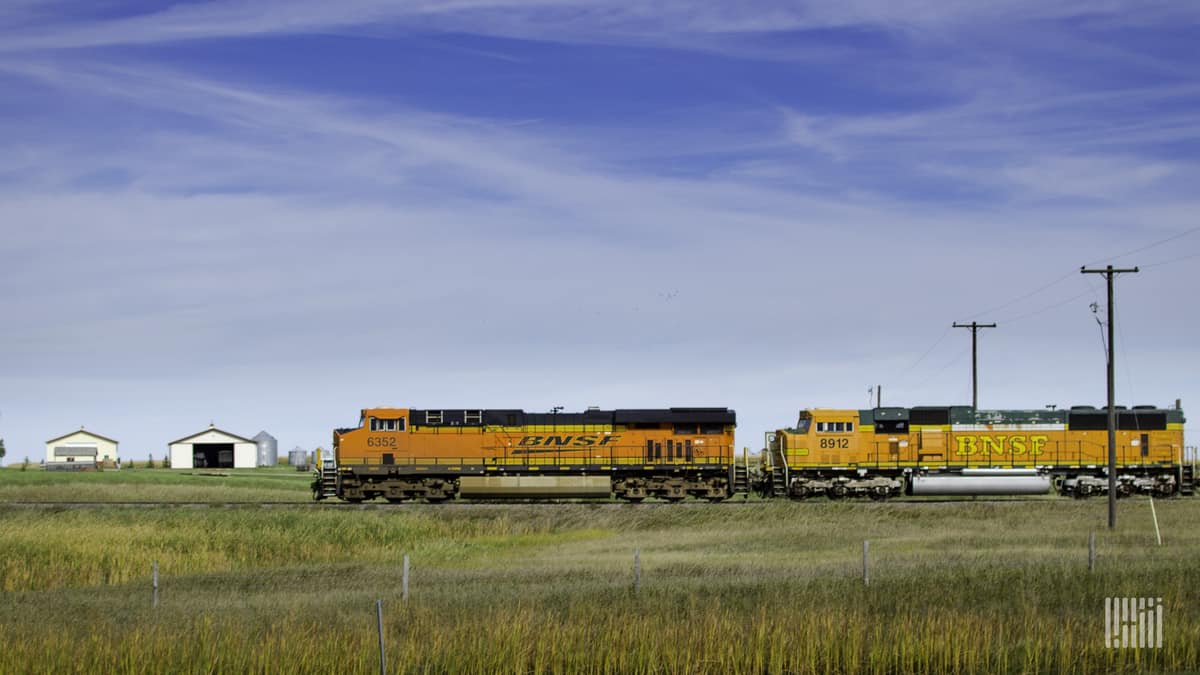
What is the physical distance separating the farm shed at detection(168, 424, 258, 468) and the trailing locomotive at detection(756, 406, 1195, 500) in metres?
80.0

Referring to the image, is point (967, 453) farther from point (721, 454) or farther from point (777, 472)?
point (721, 454)

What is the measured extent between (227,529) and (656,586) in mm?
18782

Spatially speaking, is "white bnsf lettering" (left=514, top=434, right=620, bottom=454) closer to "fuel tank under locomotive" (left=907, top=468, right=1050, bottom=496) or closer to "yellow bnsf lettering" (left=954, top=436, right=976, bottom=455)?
"fuel tank under locomotive" (left=907, top=468, right=1050, bottom=496)

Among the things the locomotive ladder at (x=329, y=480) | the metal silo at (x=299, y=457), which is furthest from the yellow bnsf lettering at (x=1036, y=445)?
the metal silo at (x=299, y=457)

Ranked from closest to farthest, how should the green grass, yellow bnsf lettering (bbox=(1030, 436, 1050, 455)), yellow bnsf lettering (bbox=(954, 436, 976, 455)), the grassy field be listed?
the grassy field, yellow bnsf lettering (bbox=(954, 436, 976, 455)), yellow bnsf lettering (bbox=(1030, 436, 1050, 455)), the green grass

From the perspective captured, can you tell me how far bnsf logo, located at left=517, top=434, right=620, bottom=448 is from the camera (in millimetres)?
48500

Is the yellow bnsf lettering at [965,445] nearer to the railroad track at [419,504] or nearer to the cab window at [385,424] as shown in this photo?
the railroad track at [419,504]

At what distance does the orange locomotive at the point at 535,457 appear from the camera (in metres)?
48.1

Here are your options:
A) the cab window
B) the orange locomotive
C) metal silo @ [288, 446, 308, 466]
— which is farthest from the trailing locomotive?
metal silo @ [288, 446, 308, 466]

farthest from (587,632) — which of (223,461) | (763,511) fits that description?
(223,461)

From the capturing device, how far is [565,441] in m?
48.6

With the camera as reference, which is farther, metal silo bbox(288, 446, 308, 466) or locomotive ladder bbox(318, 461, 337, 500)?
metal silo bbox(288, 446, 308, 466)

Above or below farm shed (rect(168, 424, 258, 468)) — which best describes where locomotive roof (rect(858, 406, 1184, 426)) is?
above

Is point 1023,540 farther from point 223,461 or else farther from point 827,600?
point 223,461
